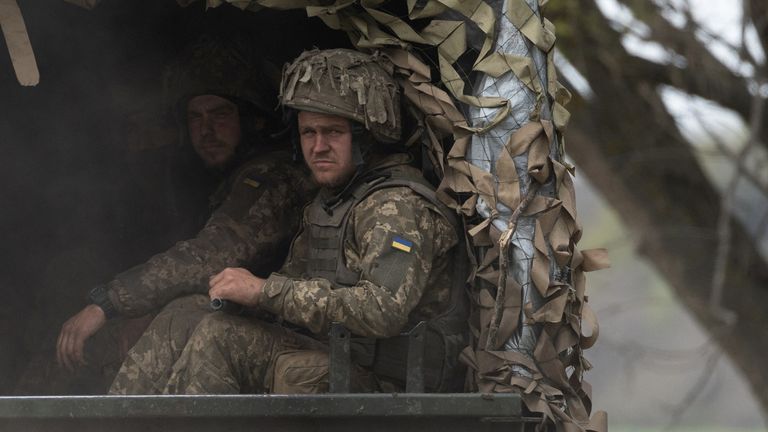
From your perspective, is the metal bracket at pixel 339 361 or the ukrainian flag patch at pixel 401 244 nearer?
the metal bracket at pixel 339 361

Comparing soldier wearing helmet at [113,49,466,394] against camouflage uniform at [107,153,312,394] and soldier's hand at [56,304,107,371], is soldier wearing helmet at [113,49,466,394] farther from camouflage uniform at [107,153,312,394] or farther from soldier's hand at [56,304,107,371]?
soldier's hand at [56,304,107,371]

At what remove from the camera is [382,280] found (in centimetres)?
467

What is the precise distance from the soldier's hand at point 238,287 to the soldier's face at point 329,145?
458mm

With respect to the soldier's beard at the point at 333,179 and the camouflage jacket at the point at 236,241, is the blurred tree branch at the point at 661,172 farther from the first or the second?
the soldier's beard at the point at 333,179

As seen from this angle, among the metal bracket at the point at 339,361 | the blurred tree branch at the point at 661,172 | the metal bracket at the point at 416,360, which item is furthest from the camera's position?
the blurred tree branch at the point at 661,172

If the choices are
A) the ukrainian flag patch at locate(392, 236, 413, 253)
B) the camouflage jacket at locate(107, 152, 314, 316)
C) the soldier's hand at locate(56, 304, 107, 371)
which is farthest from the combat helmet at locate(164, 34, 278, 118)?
the ukrainian flag patch at locate(392, 236, 413, 253)

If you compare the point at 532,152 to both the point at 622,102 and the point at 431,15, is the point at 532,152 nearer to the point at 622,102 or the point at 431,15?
the point at 431,15

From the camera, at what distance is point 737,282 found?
33.4 feet

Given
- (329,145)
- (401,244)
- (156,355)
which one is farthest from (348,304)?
(156,355)

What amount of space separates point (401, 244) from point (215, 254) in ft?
3.44

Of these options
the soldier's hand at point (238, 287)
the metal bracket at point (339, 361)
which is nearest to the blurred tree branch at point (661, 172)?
the soldier's hand at point (238, 287)

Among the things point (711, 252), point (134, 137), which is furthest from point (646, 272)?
point (134, 137)

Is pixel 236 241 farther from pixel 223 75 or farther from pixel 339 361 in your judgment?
pixel 339 361

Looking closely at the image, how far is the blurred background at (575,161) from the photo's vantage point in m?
6.24
